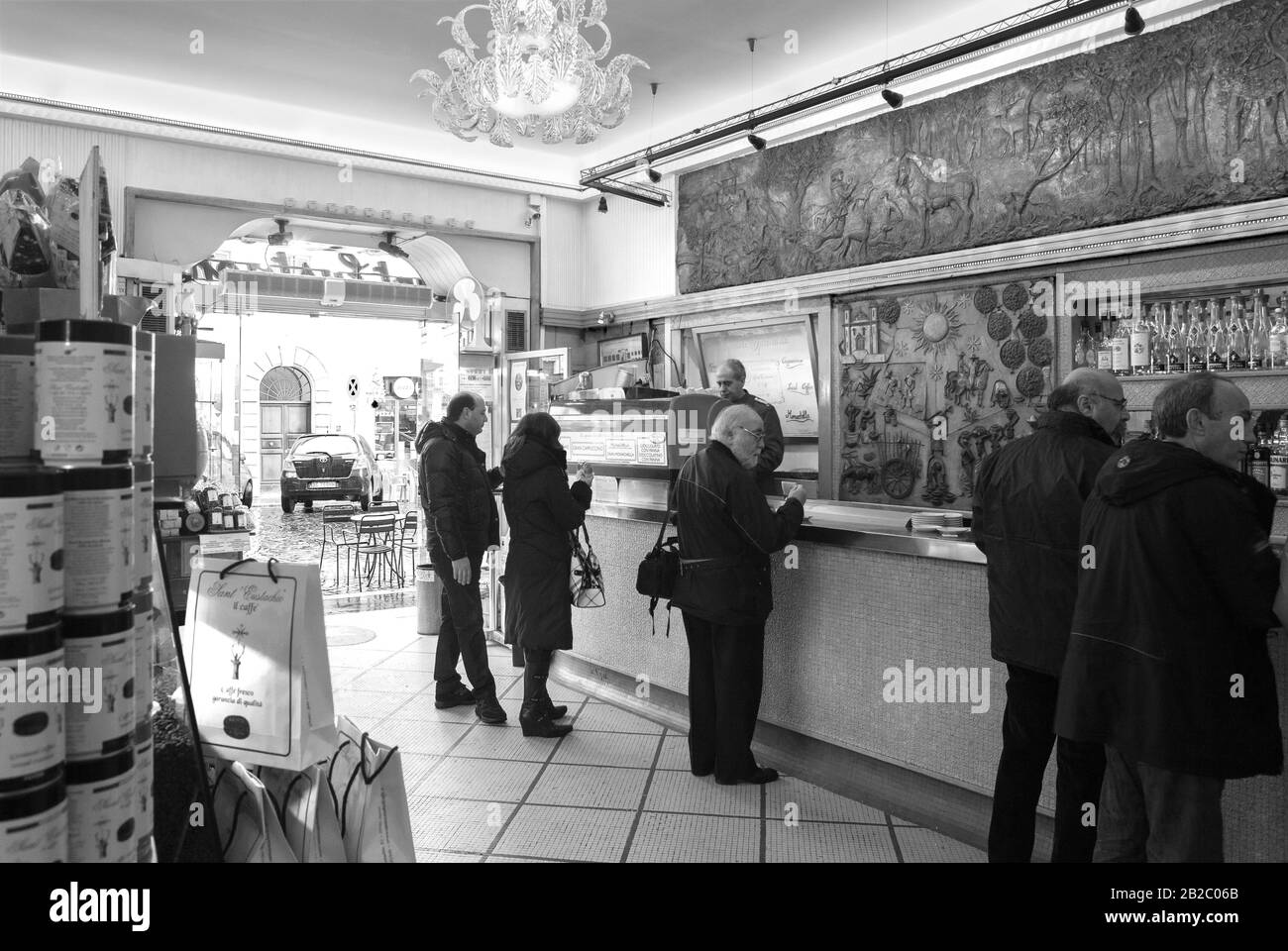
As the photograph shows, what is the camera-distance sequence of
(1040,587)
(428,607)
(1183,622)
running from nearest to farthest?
(1183,622)
(1040,587)
(428,607)

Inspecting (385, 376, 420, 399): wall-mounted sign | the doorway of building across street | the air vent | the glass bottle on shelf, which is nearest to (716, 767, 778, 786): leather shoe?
the glass bottle on shelf

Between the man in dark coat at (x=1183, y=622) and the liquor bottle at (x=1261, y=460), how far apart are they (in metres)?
2.29

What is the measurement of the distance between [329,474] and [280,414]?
18.0 feet

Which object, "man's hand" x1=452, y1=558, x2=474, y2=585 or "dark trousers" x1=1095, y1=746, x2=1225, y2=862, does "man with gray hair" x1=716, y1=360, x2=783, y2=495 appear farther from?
"dark trousers" x1=1095, y1=746, x2=1225, y2=862

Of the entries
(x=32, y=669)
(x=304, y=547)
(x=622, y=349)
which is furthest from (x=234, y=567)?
(x=304, y=547)

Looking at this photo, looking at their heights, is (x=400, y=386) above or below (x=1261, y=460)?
above

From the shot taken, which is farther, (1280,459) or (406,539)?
(406,539)

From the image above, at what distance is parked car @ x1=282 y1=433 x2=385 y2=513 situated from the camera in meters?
19.3

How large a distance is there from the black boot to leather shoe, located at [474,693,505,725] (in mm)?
212

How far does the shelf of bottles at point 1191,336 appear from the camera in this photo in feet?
14.8

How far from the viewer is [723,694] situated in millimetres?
4020

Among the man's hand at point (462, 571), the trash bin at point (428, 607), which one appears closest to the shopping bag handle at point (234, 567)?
the man's hand at point (462, 571)

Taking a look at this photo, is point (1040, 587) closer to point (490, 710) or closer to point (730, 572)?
point (730, 572)

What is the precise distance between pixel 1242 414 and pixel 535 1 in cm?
323
